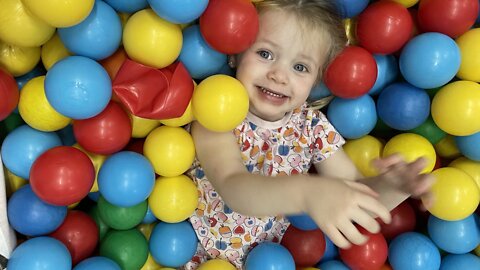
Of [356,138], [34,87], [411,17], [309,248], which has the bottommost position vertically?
[309,248]

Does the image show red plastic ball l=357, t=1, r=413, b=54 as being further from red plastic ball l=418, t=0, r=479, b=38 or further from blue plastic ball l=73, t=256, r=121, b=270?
blue plastic ball l=73, t=256, r=121, b=270

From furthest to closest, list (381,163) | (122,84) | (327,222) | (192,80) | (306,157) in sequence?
(306,157) → (192,80) → (122,84) → (381,163) → (327,222)

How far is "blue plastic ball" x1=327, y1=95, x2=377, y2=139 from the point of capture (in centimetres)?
140

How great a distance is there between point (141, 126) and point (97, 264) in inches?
13.1

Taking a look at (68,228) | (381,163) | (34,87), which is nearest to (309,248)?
(381,163)

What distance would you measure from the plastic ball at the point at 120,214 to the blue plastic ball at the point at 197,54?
0.36 m

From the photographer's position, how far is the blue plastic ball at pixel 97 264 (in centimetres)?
122

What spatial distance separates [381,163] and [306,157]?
396 millimetres

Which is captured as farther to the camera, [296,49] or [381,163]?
[296,49]

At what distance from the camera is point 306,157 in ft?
4.56

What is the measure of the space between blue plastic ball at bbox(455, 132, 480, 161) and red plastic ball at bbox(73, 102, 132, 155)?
0.86 meters

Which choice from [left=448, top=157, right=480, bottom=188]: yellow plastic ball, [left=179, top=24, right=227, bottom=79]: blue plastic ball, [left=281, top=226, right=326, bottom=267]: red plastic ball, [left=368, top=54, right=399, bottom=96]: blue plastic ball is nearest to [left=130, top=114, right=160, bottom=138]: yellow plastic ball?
[left=179, top=24, right=227, bottom=79]: blue plastic ball

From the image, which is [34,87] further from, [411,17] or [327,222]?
[411,17]

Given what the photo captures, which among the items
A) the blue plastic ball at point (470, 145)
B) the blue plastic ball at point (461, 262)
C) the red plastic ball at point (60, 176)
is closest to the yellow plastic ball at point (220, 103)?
the red plastic ball at point (60, 176)
